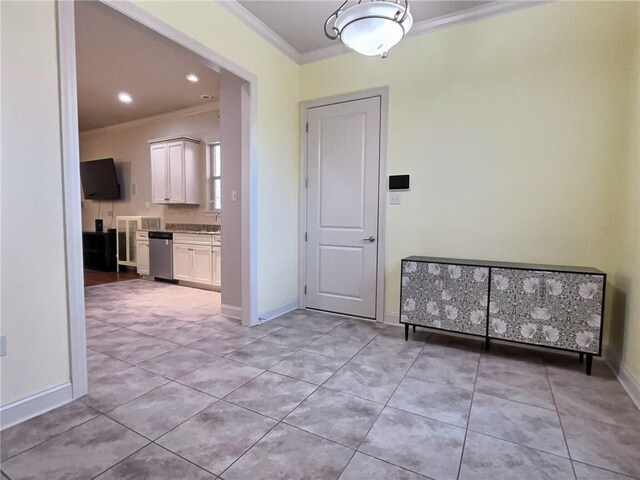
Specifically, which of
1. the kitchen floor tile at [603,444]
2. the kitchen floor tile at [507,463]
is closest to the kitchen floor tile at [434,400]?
the kitchen floor tile at [507,463]

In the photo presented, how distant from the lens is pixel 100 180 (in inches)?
262

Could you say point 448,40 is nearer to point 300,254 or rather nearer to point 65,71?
A: point 300,254

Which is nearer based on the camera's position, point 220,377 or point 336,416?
point 336,416

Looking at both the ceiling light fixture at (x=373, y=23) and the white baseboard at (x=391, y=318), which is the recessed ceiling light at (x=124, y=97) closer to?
the ceiling light fixture at (x=373, y=23)

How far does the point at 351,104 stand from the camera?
11.4 feet

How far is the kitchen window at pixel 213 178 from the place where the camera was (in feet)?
18.3

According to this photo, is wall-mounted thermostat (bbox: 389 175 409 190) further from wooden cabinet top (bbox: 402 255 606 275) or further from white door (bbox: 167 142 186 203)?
white door (bbox: 167 142 186 203)

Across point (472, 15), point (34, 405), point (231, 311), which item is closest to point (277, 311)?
point (231, 311)

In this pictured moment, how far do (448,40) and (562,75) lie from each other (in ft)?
3.23

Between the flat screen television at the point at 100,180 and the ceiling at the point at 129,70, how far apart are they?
0.93 meters

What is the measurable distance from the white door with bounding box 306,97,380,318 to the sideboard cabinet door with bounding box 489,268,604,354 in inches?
48.5

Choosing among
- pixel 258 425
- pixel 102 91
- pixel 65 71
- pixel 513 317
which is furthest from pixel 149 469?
pixel 102 91

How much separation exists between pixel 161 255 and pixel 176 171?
144 centimetres

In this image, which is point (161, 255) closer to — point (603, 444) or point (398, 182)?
point (398, 182)
